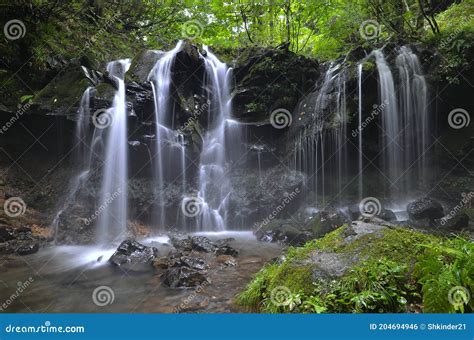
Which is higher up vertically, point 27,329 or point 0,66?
point 0,66

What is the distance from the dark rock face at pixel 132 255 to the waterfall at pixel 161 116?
11.3 feet

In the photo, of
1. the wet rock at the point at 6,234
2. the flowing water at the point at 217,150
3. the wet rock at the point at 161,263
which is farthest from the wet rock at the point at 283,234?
the wet rock at the point at 6,234

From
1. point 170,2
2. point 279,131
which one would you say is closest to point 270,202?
point 279,131

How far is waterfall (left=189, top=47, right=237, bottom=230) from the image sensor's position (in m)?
12.2

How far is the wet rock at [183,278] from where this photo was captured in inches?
238

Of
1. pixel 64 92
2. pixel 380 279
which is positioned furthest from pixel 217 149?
pixel 380 279

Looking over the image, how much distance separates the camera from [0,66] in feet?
39.0

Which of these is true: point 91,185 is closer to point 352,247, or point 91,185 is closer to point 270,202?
point 270,202

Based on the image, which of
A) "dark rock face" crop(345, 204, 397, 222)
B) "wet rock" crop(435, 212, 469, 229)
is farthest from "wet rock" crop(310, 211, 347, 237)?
"wet rock" crop(435, 212, 469, 229)

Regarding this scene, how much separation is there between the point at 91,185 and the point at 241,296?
8.29 meters

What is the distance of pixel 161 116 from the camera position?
12.5 meters

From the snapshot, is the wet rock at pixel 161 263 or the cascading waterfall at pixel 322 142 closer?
the wet rock at pixel 161 263

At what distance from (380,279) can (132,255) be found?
5831 mm

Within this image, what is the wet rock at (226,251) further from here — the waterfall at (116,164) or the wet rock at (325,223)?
the waterfall at (116,164)
